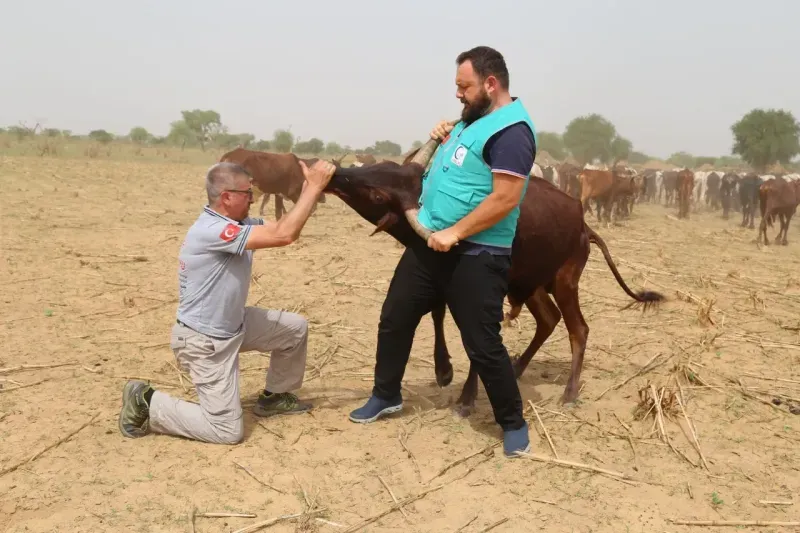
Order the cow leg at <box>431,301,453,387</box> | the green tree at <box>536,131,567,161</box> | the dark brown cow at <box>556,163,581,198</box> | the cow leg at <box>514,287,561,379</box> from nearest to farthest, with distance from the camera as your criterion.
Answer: the cow leg at <box>431,301,453,387</box>, the cow leg at <box>514,287,561,379</box>, the dark brown cow at <box>556,163,581,198</box>, the green tree at <box>536,131,567,161</box>

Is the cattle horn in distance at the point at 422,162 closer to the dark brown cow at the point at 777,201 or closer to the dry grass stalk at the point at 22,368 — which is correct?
the dry grass stalk at the point at 22,368

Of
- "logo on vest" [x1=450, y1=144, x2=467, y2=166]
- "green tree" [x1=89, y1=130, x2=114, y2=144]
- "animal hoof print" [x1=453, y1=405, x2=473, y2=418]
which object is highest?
"green tree" [x1=89, y1=130, x2=114, y2=144]

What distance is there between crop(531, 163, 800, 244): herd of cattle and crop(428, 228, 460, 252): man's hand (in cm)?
1284

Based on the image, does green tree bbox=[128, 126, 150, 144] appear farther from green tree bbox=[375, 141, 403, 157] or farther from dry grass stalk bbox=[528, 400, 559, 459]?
dry grass stalk bbox=[528, 400, 559, 459]

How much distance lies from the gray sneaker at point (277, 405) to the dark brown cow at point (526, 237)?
108cm

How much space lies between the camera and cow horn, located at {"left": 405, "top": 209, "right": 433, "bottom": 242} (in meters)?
3.48

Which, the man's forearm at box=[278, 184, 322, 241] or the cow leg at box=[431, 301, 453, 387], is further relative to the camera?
the cow leg at box=[431, 301, 453, 387]

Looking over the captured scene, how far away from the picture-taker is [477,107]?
346 cm

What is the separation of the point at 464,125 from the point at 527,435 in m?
1.84

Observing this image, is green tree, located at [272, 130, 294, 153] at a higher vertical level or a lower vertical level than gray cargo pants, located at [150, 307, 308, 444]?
higher

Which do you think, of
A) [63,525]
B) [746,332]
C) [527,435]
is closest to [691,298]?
[746,332]

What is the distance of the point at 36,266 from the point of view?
7812 mm

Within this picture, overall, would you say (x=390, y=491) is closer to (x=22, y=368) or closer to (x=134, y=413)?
(x=134, y=413)

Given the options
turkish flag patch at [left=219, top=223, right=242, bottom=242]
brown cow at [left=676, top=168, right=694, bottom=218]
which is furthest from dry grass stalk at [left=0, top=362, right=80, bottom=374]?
brown cow at [left=676, top=168, right=694, bottom=218]
